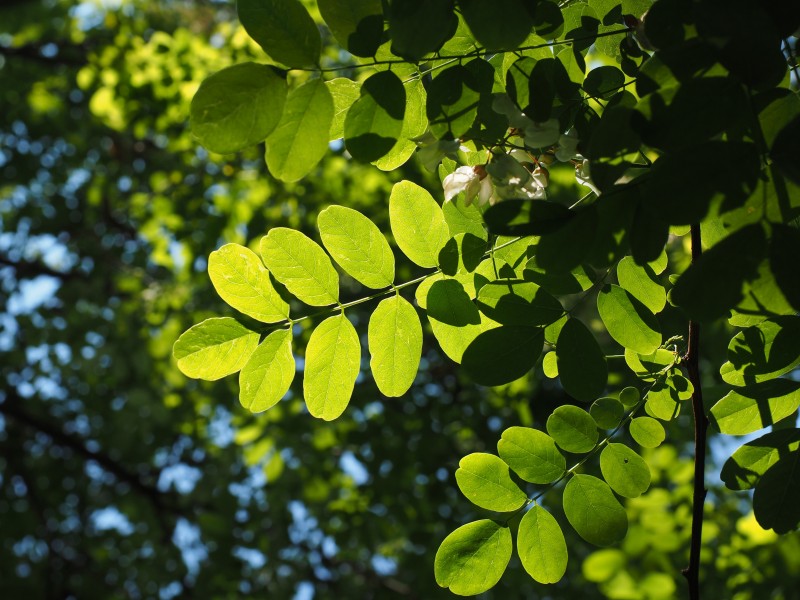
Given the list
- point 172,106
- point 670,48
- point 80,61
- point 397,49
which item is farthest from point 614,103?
point 80,61

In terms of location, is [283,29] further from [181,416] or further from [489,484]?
[181,416]

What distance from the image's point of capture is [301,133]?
0.93 metres

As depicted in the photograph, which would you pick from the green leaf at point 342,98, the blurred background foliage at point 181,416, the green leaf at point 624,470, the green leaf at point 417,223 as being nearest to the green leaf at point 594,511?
the green leaf at point 624,470

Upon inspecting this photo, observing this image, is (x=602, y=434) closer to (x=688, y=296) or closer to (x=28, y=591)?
(x=688, y=296)

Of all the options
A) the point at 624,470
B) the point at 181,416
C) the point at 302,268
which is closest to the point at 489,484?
the point at 624,470

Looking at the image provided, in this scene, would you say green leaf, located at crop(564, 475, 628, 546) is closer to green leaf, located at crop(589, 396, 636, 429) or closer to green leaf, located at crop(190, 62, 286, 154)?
green leaf, located at crop(589, 396, 636, 429)

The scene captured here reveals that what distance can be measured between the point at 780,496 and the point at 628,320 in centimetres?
30

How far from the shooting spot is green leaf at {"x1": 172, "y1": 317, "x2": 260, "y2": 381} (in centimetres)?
110

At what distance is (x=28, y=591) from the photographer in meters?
4.85

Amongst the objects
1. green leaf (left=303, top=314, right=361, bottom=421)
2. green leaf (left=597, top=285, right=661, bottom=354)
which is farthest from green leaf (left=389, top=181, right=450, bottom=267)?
green leaf (left=597, top=285, right=661, bottom=354)

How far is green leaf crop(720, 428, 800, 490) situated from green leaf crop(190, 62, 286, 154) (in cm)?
76

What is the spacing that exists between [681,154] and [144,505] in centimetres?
504

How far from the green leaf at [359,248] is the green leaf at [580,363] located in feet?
0.87

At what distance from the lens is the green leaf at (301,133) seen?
3.02ft
